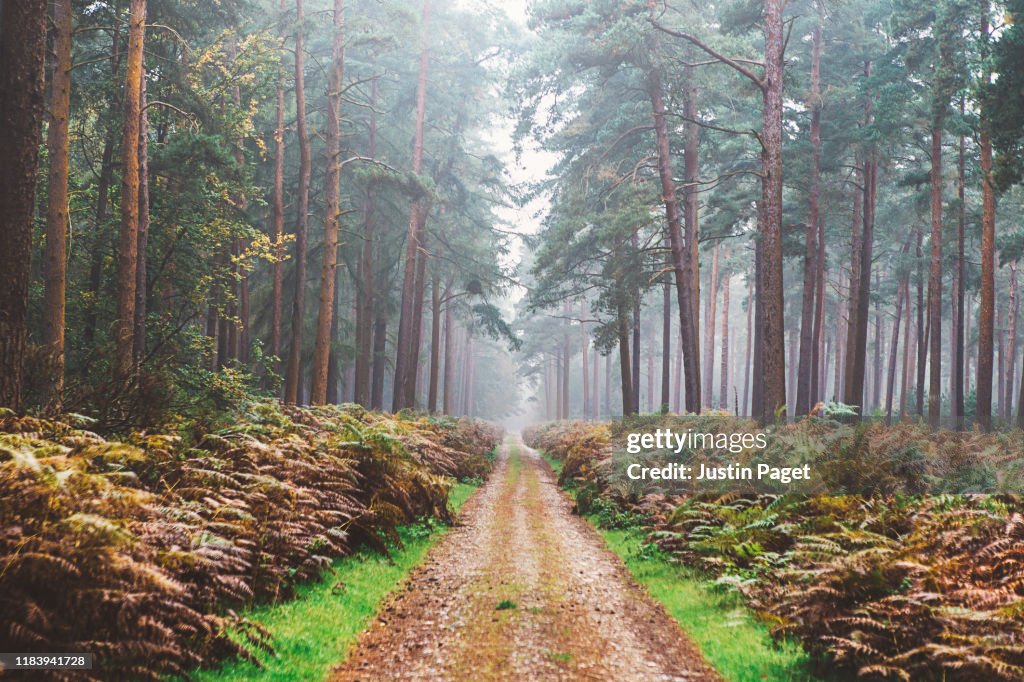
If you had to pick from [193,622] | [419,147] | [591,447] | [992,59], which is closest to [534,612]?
[193,622]

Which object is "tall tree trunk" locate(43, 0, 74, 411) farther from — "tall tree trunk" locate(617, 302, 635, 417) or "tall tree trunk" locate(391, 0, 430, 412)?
"tall tree trunk" locate(617, 302, 635, 417)

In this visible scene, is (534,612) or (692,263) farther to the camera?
(692,263)

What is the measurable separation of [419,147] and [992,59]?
17.7 m

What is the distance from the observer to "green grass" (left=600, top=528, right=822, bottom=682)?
4863 mm

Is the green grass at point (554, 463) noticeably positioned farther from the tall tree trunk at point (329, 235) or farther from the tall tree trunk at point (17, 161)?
the tall tree trunk at point (17, 161)

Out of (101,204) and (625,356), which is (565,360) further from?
(101,204)

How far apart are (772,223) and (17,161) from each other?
12.9 m

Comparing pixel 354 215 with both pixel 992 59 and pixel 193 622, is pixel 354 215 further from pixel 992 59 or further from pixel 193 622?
pixel 193 622

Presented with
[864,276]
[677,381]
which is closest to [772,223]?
[864,276]

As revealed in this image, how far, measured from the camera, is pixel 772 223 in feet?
45.5

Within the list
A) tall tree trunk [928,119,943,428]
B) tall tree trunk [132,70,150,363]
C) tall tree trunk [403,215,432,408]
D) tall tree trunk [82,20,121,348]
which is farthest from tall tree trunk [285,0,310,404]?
→ tall tree trunk [928,119,943,428]

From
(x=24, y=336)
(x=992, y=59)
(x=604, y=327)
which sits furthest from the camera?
(x=604, y=327)

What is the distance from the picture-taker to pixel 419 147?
81.9ft

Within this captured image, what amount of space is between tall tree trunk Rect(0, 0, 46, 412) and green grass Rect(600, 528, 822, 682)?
→ 6776 mm
